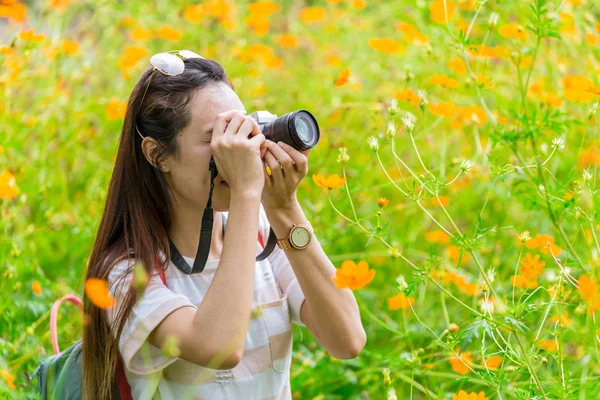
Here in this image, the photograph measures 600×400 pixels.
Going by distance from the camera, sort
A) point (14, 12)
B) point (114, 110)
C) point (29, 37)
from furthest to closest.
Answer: point (114, 110)
point (14, 12)
point (29, 37)

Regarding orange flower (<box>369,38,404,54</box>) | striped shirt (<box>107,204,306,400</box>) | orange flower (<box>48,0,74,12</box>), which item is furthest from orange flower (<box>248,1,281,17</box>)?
striped shirt (<box>107,204,306,400</box>)

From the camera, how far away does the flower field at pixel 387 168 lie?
139cm

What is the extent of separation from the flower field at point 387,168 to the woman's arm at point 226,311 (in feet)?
0.47

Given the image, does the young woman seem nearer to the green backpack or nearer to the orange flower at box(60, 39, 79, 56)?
the green backpack

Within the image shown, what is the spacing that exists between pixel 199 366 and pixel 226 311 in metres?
0.20

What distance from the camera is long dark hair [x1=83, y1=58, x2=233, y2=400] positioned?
1271 mm

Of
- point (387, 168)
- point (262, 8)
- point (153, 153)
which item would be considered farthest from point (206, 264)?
point (262, 8)

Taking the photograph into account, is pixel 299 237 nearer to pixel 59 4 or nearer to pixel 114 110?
pixel 114 110

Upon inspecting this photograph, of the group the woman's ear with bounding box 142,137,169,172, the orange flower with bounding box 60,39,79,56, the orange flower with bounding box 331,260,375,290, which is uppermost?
the woman's ear with bounding box 142,137,169,172

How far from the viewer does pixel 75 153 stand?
2467mm

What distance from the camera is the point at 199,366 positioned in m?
1.29

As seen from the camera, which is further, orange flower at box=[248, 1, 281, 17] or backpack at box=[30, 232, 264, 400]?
orange flower at box=[248, 1, 281, 17]

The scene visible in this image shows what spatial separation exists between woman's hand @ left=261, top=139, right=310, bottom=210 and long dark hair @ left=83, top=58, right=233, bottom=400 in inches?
6.4

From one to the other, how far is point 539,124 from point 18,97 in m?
1.59
